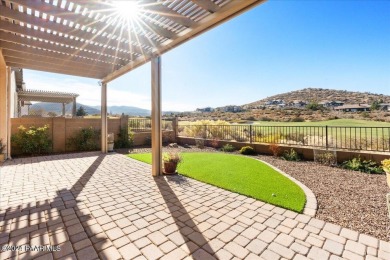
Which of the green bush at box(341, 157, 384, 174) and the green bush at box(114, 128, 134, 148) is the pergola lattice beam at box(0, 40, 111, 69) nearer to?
the green bush at box(114, 128, 134, 148)

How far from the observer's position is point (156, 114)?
16.1 feet

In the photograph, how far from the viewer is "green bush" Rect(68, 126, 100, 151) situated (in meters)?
8.93

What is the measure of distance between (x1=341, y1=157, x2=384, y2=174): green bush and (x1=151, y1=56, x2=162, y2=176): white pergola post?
211 inches

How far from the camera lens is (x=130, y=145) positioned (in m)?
10.3

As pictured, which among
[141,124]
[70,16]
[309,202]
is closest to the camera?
→ [309,202]

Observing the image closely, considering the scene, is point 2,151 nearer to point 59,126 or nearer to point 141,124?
point 59,126

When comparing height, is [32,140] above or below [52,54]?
below

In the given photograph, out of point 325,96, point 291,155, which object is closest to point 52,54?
point 291,155

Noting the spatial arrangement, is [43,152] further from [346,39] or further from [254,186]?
[346,39]

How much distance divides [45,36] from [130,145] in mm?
6613

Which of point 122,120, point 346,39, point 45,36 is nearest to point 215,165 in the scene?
point 45,36

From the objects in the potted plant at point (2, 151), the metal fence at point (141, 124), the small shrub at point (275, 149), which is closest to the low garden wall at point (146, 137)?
the metal fence at point (141, 124)

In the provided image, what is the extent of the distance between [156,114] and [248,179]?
2.77 meters

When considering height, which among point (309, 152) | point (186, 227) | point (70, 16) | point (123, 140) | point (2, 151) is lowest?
point (186, 227)
